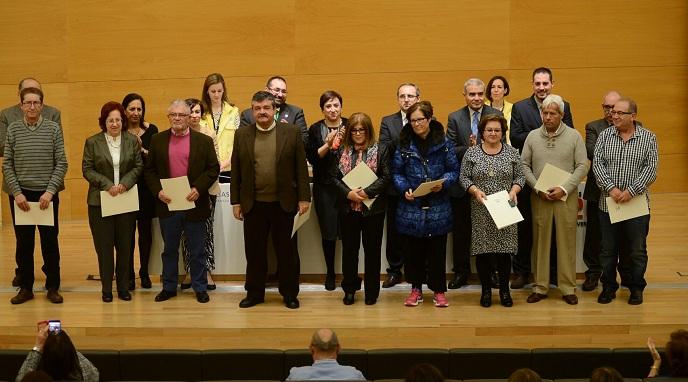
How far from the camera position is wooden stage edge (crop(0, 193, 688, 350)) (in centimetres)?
552

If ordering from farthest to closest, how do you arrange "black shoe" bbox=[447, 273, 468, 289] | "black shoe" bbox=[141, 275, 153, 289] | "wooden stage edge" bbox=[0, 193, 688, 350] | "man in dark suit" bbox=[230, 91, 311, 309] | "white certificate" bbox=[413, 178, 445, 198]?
"black shoe" bbox=[141, 275, 153, 289], "black shoe" bbox=[447, 273, 468, 289], "man in dark suit" bbox=[230, 91, 311, 309], "white certificate" bbox=[413, 178, 445, 198], "wooden stage edge" bbox=[0, 193, 688, 350]

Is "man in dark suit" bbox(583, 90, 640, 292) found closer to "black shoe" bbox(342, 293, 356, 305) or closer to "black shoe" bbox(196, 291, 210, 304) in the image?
"black shoe" bbox(342, 293, 356, 305)

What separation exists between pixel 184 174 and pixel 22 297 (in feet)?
4.35

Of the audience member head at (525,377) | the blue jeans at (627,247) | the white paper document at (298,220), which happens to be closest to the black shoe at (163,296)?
the white paper document at (298,220)

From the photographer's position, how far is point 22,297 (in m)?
6.19

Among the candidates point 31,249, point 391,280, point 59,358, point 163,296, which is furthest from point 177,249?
point 59,358

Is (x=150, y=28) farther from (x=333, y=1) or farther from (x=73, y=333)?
(x=73, y=333)

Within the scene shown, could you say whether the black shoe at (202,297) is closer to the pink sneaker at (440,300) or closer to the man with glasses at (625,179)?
the pink sneaker at (440,300)

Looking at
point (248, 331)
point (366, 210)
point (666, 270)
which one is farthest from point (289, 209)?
point (666, 270)

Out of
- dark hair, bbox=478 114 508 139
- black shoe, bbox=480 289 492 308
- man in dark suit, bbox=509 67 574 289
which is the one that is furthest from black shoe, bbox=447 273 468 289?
dark hair, bbox=478 114 508 139

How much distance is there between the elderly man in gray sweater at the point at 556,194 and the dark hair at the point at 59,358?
3.13 meters

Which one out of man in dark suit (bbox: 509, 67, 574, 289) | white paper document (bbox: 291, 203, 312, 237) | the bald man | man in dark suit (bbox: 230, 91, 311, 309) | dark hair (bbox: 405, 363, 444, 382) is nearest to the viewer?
dark hair (bbox: 405, 363, 444, 382)

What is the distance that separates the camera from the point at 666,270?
22.5ft

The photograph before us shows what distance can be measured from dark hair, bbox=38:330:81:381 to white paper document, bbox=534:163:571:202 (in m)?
3.14
